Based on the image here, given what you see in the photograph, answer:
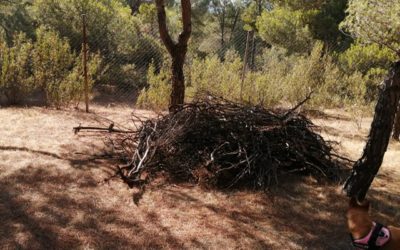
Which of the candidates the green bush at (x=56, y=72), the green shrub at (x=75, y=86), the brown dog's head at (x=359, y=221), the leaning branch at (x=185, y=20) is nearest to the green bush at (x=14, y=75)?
the green bush at (x=56, y=72)

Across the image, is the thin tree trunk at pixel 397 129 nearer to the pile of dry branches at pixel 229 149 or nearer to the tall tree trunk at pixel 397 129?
the tall tree trunk at pixel 397 129

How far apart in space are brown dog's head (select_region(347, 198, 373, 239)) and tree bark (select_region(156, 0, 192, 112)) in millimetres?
4021

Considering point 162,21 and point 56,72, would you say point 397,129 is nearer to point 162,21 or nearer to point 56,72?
point 162,21

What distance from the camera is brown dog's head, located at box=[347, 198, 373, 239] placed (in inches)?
96.9

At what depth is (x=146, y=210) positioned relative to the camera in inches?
167

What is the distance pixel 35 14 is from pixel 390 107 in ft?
41.2

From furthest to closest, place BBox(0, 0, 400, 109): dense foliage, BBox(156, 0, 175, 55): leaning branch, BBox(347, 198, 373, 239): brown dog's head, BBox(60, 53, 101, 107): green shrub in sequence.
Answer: BBox(0, 0, 400, 109): dense foliage < BBox(60, 53, 101, 107): green shrub < BBox(156, 0, 175, 55): leaning branch < BBox(347, 198, 373, 239): brown dog's head

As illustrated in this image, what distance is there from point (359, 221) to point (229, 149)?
2721 mm

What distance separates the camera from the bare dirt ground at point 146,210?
372 cm

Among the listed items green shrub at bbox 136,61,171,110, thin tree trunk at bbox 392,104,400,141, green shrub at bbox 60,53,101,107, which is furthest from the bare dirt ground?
green shrub at bbox 136,61,171,110

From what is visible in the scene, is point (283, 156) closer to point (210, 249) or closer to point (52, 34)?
point (210, 249)

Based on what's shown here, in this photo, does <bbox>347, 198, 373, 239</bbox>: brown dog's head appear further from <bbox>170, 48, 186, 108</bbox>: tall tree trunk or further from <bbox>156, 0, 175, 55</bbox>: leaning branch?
<bbox>156, 0, 175, 55</bbox>: leaning branch

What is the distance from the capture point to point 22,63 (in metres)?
8.49

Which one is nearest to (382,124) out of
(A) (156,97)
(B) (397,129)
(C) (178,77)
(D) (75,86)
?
(C) (178,77)
